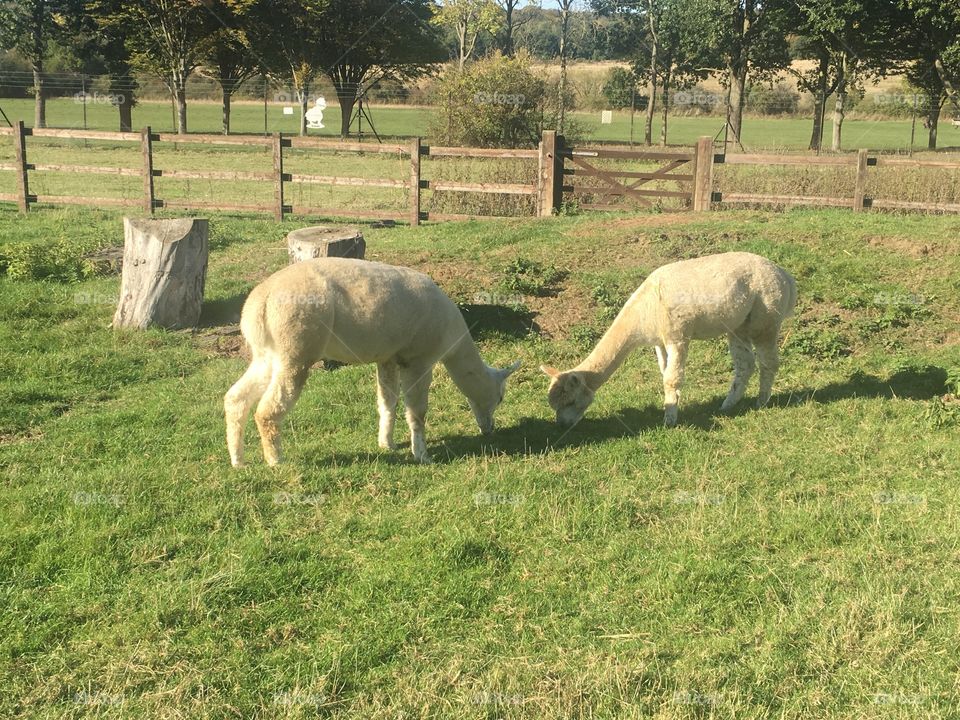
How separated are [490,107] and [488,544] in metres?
28.3

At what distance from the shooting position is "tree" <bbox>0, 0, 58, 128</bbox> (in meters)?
42.0

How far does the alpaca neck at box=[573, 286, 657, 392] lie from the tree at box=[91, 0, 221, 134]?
3809 centimetres

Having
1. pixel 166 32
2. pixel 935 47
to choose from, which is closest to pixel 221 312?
pixel 935 47

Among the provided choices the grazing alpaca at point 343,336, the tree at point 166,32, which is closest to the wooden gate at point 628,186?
the grazing alpaca at point 343,336

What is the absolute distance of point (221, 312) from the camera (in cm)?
1074

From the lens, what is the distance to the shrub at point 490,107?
31469 mm

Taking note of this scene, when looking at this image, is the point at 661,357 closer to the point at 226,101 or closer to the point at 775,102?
the point at 226,101

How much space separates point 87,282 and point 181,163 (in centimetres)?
1773

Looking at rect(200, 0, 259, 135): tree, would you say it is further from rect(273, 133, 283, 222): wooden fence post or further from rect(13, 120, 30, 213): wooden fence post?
rect(273, 133, 283, 222): wooden fence post

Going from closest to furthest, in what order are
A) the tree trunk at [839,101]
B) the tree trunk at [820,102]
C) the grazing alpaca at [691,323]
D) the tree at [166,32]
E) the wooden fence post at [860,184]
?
1. the grazing alpaca at [691,323]
2. the wooden fence post at [860,184]
3. the tree trunk at [820,102]
4. the tree trunk at [839,101]
5. the tree at [166,32]

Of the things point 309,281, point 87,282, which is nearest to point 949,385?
point 309,281

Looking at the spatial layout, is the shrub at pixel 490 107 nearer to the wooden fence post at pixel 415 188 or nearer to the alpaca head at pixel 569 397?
the wooden fence post at pixel 415 188

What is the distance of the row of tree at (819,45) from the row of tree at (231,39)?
1476 centimetres

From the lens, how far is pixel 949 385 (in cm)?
817
